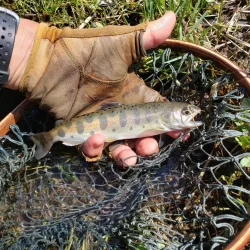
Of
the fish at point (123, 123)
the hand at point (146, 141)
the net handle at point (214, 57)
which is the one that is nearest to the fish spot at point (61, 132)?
the fish at point (123, 123)

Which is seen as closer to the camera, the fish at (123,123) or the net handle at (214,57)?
the net handle at (214,57)

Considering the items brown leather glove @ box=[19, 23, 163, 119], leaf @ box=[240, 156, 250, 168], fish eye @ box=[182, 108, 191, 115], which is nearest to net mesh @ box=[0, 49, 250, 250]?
leaf @ box=[240, 156, 250, 168]

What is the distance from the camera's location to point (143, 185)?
229 centimetres

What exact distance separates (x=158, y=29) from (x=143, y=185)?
0.78 metres

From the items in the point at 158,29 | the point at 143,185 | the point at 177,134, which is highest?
the point at 158,29

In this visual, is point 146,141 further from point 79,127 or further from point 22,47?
point 22,47

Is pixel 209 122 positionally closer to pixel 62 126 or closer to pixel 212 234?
pixel 212 234

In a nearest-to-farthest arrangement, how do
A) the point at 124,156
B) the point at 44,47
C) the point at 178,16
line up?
the point at 44,47 → the point at 124,156 → the point at 178,16

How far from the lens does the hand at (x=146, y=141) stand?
6.93 ft

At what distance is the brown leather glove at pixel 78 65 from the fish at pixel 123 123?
117 mm

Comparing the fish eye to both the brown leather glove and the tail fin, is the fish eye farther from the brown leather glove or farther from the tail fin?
the tail fin

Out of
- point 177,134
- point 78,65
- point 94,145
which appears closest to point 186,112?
point 177,134

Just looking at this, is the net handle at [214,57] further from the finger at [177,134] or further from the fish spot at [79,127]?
the fish spot at [79,127]

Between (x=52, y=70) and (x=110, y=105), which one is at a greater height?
(x=52, y=70)
